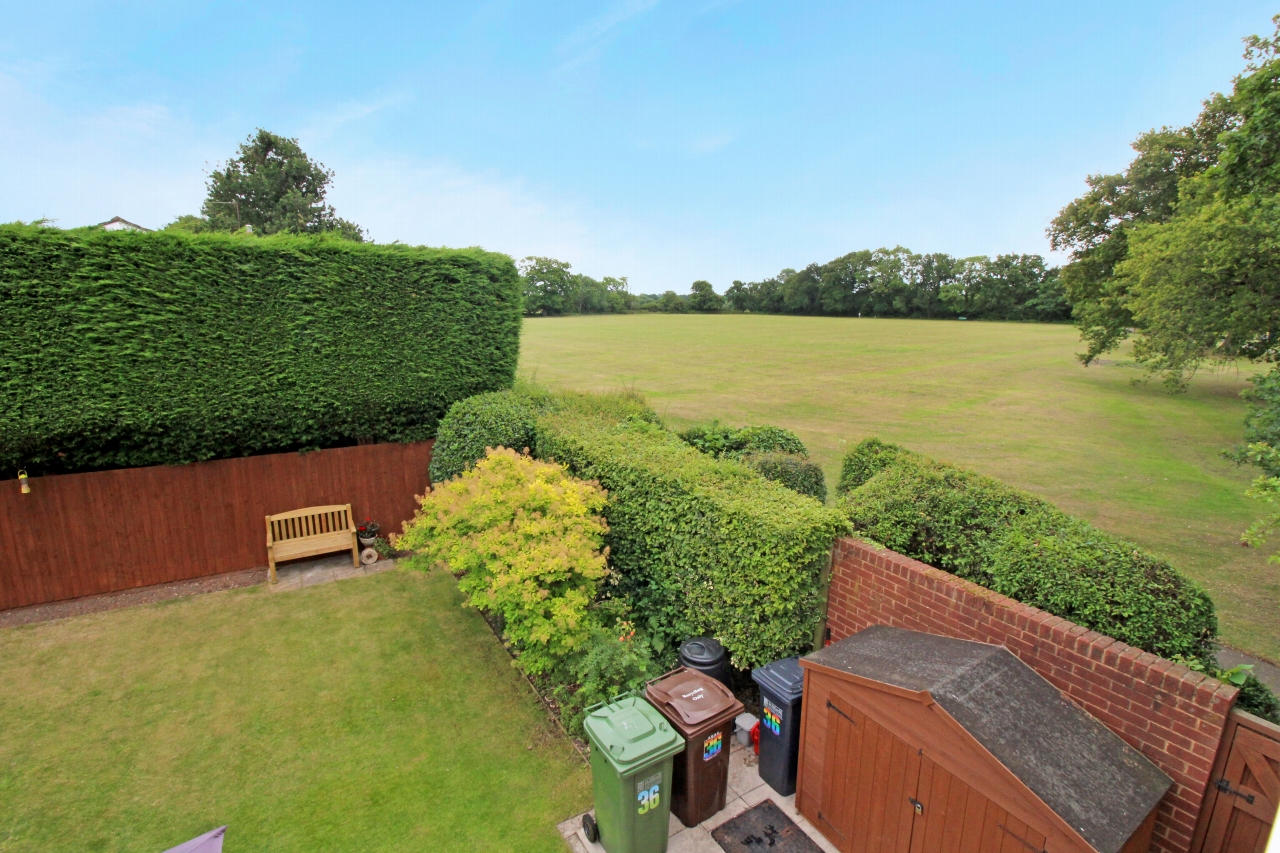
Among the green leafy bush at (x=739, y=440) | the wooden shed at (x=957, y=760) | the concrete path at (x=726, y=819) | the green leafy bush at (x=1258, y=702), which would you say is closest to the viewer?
the wooden shed at (x=957, y=760)

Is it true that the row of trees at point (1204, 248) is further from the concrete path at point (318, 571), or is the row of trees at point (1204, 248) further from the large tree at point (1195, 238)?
the concrete path at point (318, 571)

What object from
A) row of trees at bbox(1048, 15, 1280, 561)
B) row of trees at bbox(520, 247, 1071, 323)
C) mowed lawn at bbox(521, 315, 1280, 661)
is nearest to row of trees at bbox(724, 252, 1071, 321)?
row of trees at bbox(520, 247, 1071, 323)

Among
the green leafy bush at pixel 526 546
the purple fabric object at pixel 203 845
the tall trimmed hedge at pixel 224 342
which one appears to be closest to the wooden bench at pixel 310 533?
the tall trimmed hedge at pixel 224 342

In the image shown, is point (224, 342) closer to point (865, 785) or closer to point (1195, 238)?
point (865, 785)

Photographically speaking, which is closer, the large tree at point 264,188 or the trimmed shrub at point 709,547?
the trimmed shrub at point 709,547

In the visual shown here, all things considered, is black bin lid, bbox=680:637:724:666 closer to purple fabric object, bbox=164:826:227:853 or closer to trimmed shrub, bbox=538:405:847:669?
trimmed shrub, bbox=538:405:847:669
